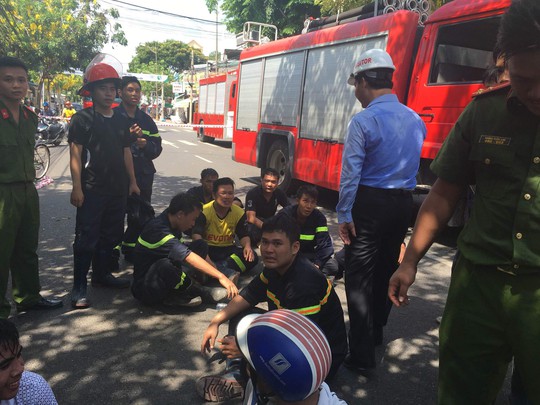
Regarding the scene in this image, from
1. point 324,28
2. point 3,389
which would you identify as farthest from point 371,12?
point 3,389

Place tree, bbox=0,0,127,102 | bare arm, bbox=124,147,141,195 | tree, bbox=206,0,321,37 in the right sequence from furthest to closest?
tree, bbox=0,0,127,102
tree, bbox=206,0,321,37
bare arm, bbox=124,147,141,195

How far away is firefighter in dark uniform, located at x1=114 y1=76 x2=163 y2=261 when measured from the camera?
4.94 metres

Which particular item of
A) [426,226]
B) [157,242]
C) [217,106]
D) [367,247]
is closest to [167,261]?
[157,242]

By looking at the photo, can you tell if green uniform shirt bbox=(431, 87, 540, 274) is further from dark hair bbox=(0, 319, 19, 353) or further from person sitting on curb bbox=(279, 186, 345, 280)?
person sitting on curb bbox=(279, 186, 345, 280)

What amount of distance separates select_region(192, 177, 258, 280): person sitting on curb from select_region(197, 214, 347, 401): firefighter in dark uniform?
6.55 ft

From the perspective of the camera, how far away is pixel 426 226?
1840mm

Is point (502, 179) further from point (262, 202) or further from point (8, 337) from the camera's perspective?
point (262, 202)

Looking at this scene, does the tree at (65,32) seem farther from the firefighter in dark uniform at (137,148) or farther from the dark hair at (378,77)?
the dark hair at (378,77)

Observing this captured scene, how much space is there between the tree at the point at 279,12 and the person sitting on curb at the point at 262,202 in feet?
49.5

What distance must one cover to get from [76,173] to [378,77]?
239 centimetres

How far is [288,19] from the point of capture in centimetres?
1984

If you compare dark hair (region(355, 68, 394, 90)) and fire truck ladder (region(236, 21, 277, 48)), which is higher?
fire truck ladder (region(236, 21, 277, 48))

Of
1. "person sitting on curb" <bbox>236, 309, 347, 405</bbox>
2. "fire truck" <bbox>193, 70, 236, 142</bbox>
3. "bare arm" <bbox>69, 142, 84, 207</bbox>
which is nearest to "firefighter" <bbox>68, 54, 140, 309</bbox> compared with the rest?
"bare arm" <bbox>69, 142, 84, 207</bbox>

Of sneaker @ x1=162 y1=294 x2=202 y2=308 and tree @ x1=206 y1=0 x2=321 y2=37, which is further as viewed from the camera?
tree @ x1=206 y1=0 x2=321 y2=37
